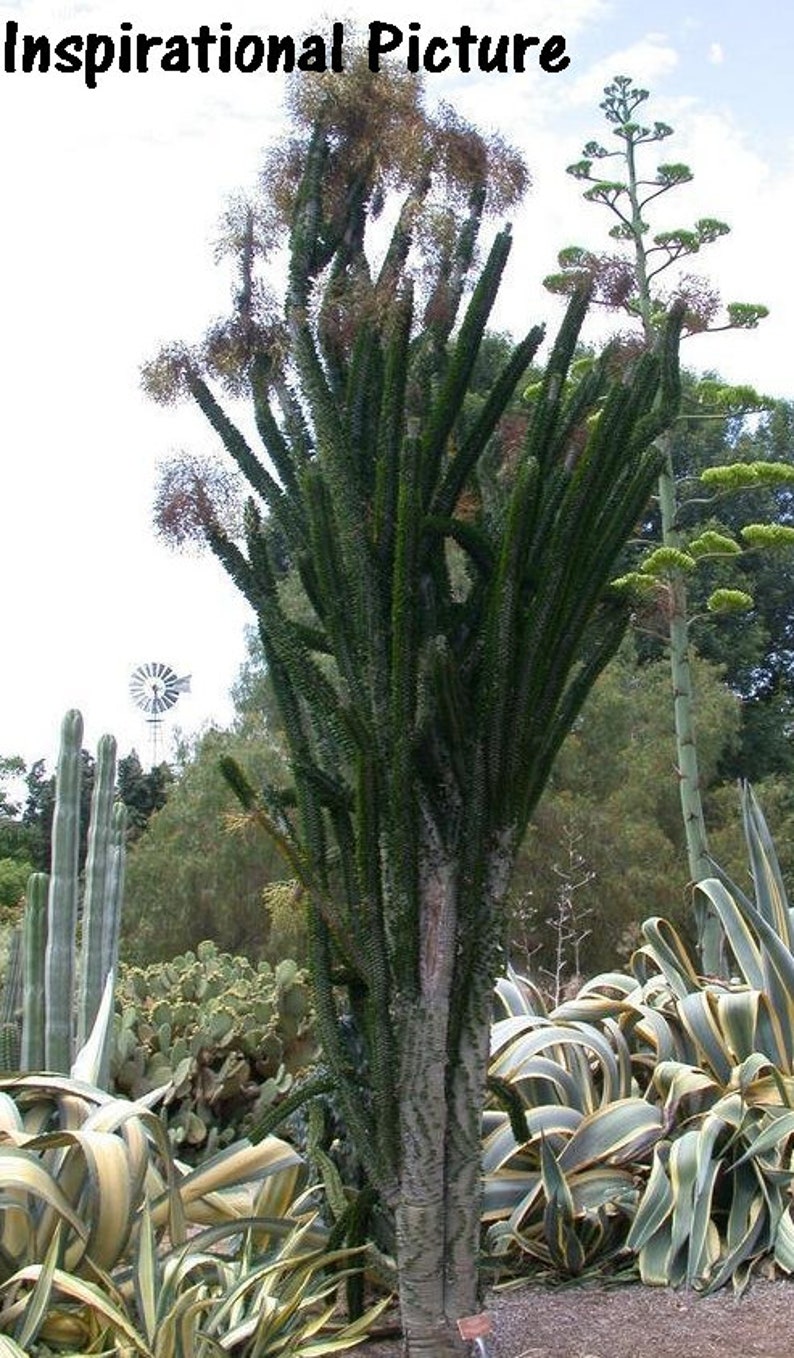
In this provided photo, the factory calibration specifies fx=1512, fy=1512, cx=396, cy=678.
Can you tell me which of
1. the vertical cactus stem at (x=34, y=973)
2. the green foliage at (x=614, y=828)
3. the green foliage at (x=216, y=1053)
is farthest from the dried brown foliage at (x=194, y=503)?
the green foliage at (x=614, y=828)

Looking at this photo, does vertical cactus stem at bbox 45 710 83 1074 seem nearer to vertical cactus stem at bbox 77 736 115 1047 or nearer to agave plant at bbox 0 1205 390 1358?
vertical cactus stem at bbox 77 736 115 1047

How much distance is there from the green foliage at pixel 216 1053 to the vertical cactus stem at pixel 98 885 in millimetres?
654

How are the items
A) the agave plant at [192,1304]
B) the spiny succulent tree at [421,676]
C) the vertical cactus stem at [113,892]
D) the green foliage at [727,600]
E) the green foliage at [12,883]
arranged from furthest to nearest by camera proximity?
the green foliage at [12,883]
the green foliage at [727,600]
the vertical cactus stem at [113,892]
the spiny succulent tree at [421,676]
the agave plant at [192,1304]

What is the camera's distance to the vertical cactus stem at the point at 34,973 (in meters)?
5.08

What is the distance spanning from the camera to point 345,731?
356 cm

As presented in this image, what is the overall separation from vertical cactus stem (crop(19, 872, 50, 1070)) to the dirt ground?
180 cm

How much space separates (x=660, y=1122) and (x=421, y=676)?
7.07ft

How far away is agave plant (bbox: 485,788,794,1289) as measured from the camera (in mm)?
4402

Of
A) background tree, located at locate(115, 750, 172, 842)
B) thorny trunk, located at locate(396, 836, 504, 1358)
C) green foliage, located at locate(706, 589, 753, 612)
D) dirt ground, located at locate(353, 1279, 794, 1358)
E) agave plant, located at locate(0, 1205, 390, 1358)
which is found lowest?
dirt ground, located at locate(353, 1279, 794, 1358)

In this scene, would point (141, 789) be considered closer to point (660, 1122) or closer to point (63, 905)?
point (63, 905)

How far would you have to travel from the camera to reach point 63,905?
5316mm

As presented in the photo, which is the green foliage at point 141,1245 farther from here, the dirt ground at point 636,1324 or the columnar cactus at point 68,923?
the columnar cactus at point 68,923

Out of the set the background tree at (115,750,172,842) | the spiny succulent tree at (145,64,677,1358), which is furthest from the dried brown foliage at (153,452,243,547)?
the background tree at (115,750,172,842)

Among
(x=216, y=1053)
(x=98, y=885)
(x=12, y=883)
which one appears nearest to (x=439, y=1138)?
(x=98, y=885)
